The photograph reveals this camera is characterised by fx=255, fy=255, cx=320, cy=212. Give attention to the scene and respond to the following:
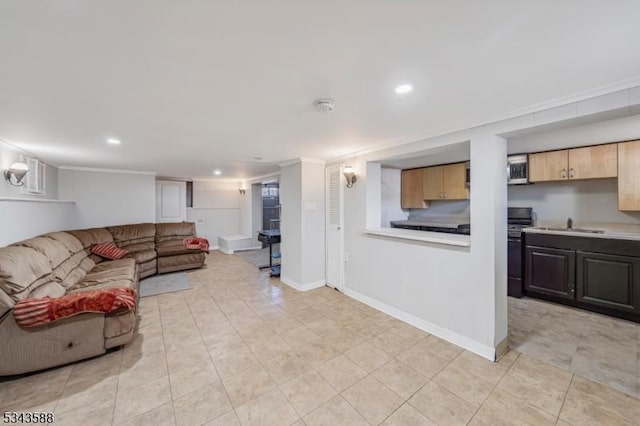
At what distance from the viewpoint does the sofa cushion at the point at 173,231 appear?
5816 millimetres

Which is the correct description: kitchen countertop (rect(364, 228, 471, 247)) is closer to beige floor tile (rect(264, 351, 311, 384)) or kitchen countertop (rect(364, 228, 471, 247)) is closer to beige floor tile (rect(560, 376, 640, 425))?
beige floor tile (rect(560, 376, 640, 425))

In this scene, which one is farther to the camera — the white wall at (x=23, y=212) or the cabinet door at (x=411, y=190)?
the cabinet door at (x=411, y=190)

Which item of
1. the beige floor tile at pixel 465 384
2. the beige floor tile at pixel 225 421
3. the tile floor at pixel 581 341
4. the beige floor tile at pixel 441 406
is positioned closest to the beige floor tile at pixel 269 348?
the beige floor tile at pixel 225 421

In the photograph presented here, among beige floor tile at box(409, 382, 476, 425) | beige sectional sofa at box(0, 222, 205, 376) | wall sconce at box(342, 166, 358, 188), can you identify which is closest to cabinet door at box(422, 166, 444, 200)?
wall sconce at box(342, 166, 358, 188)

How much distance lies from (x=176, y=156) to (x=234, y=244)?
3.81 meters

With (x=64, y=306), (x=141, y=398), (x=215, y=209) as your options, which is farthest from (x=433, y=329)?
(x=215, y=209)

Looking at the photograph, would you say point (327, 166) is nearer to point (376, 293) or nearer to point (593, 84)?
point (376, 293)

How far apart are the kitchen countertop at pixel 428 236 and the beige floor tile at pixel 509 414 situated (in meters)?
1.23

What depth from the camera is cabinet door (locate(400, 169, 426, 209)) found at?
5.23m

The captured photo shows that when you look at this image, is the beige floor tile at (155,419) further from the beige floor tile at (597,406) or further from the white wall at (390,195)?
the white wall at (390,195)

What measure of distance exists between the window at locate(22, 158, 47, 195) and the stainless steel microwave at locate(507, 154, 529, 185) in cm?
697

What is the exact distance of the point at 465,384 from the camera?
2.02 meters

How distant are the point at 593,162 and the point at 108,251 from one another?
754cm

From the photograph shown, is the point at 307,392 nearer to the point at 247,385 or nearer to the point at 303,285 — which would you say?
the point at 247,385
